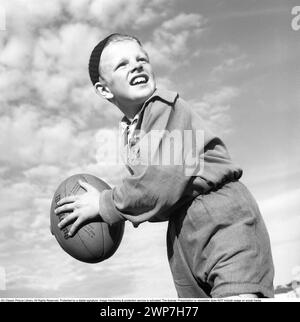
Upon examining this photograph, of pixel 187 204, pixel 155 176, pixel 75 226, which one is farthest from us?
pixel 75 226

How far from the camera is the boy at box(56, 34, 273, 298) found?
1.95m

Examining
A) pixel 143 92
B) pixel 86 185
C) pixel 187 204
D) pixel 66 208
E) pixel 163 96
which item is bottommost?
pixel 187 204

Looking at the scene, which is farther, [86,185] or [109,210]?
[86,185]

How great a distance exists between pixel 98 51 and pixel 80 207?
31.6 inches

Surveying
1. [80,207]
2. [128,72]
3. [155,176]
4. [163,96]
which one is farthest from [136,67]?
[80,207]

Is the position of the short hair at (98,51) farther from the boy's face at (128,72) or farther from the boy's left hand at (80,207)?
the boy's left hand at (80,207)

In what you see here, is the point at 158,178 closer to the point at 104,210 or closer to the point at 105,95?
the point at 104,210

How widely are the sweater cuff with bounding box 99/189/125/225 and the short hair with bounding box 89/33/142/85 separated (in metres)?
0.69

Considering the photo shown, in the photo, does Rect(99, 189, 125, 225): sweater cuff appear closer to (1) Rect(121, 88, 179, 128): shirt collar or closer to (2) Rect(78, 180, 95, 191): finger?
(2) Rect(78, 180, 95, 191): finger

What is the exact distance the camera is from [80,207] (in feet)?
7.47

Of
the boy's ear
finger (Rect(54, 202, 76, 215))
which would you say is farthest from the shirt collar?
finger (Rect(54, 202, 76, 215))

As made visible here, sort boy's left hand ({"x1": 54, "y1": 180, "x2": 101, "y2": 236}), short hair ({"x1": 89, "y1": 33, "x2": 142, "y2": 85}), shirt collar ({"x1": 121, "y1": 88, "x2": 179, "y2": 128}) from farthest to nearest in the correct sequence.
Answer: short hair ({"x1": 89, "y1": 33, "x2": 142, "y2": 85}), boy's left hand ({"x1": 54, "y1": 180, "x2": 101, "y2": 236}), shirt collar ({"x1": 121, "y1": 88, "x2": 179, "y2": 128})

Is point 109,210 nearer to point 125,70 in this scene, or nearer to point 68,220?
point 68,220
